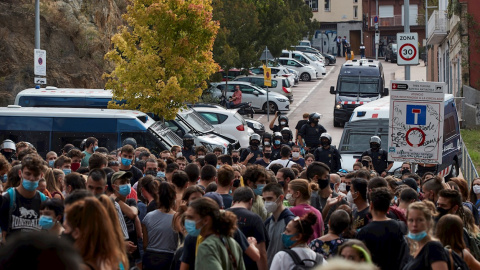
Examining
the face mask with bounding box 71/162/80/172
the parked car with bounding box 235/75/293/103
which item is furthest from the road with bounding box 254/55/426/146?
the face mask with bounding box 71/162/80/172

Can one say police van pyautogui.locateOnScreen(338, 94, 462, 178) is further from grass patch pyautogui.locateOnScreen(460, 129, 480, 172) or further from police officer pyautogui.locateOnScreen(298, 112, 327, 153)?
grass patch pyautogui.locateOnScreen(460, 129, 480, 172)

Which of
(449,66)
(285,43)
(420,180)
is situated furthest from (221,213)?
(285,43)

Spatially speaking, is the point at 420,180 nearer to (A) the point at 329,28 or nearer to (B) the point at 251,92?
(B) the point at 251,92

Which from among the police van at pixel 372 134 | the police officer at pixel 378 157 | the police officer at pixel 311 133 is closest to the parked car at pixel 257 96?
the police van at pixel 372 134

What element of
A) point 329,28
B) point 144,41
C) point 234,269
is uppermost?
point 329,28

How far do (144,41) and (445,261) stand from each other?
1765cm

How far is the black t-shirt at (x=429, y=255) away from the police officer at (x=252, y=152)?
1012cm

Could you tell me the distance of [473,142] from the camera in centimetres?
2880

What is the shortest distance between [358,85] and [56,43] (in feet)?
41.2

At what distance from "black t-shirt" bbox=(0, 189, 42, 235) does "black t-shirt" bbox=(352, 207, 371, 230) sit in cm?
297

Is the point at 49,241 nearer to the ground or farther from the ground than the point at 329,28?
nearer to the ground

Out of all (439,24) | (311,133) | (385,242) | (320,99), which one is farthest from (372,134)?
(320,99)

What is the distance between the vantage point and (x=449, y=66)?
42.4 meters

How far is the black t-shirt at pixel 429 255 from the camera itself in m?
6.20
